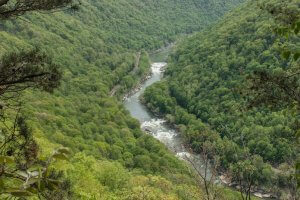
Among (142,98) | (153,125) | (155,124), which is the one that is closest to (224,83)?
(142,98)

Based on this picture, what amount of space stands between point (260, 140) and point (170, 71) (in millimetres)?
37592

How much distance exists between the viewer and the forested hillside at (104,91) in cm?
3706

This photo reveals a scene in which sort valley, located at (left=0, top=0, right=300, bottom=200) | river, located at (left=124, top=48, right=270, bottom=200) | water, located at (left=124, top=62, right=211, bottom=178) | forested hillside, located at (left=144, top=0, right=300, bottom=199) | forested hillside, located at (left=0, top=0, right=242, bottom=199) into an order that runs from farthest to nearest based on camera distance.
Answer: forested hillside, located at (left=144, top=0, right=300, bottom=199)
water, located at (left=124, top=62, right=211, bottom=178)
river, located at (left=124, top=48, right=270, bottom=200)
forested hillside, located at (left=0, top=0, right=242, bottom=199)
valley, located at (left=0, top=0, right=300, bottom=200)

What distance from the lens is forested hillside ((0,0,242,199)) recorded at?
37.1 meters

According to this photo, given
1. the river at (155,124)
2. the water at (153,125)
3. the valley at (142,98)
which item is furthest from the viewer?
the water at (153,125)

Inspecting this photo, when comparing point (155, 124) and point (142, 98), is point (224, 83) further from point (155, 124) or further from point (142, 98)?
point (155, 124)

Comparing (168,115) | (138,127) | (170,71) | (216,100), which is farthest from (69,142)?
(170,71)

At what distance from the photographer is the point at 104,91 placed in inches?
3590

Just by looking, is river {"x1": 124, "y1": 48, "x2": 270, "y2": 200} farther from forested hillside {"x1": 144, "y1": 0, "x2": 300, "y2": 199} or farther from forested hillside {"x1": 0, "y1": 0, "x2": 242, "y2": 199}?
forested hillside {"x1": 144, "y1": 0, "x2": 300, "y2": 199}

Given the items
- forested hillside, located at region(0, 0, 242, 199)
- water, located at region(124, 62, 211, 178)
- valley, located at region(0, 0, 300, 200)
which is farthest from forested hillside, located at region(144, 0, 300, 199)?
forested hillside, located at region(0, 0, 242, 199)

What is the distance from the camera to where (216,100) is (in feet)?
271

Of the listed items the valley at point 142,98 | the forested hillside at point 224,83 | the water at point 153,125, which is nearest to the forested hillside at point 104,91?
the valley at point 142,98

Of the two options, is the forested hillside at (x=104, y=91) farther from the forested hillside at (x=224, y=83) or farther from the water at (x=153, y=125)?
the forested hillside at (x=224, y=83)

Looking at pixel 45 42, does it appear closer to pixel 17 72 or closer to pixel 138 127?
A: pixel 138 127
